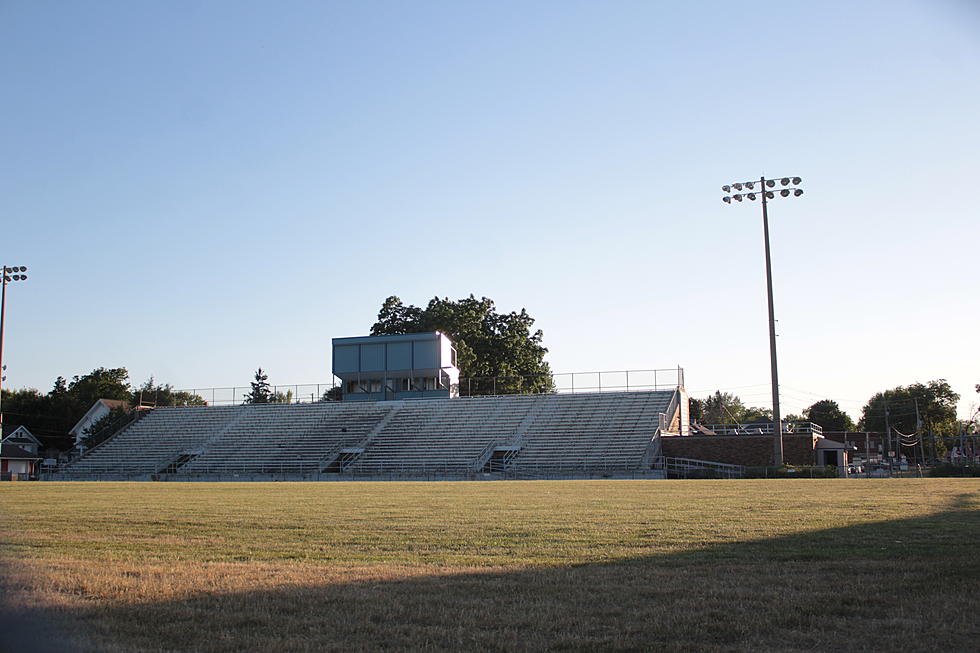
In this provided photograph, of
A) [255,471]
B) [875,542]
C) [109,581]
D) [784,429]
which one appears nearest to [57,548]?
[109,581]

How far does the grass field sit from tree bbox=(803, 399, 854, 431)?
4072 inches

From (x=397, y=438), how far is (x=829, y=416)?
75.1m

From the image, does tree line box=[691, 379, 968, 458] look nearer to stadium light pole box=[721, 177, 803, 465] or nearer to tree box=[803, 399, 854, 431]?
tree box=[803, 399, 854, 431]

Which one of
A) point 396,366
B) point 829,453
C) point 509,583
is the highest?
point 396,366

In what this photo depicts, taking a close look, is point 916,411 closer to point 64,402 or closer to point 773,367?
point 773,367

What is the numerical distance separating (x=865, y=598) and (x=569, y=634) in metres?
2.15

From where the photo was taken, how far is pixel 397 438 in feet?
169

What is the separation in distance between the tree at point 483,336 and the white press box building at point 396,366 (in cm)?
979

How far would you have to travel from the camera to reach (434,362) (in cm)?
5897

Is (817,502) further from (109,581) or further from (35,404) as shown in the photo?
(35,404)

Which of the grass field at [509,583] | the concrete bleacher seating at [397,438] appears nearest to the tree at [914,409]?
the concrete bleacher seating at [397,438]

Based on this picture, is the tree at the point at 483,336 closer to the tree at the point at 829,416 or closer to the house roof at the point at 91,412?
the house roof at the point at 91,412

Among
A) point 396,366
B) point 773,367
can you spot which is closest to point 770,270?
point 773,367

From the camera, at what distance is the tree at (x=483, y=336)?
238 feet
